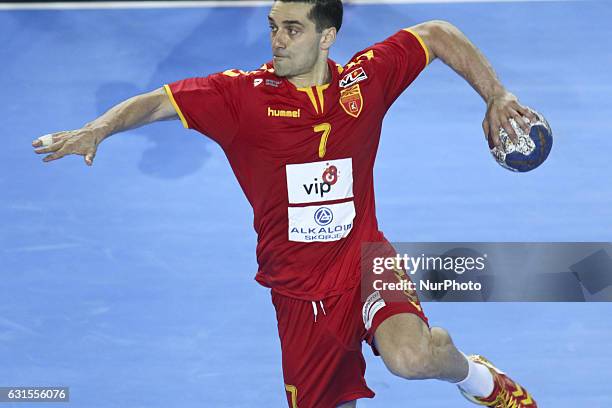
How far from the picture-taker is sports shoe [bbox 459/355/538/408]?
237 inches

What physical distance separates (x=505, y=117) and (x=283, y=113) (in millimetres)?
1043

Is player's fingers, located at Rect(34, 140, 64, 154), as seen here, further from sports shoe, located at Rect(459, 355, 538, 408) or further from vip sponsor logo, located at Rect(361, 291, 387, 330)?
sports shoe, located at Rect(459, 355, 538, 408)

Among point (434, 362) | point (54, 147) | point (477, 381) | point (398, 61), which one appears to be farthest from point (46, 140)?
point (477, 381)

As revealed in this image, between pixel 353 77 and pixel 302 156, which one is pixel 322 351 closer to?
pixel 302 156

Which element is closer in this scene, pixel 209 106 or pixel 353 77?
pixel 209 106

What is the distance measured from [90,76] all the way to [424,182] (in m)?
3.17

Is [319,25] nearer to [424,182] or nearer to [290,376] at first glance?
[290,376]

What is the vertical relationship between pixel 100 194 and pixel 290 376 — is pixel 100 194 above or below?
above

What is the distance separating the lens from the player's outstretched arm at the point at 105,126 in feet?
16.8

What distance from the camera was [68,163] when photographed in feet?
29.3

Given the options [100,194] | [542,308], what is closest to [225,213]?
[100,194]

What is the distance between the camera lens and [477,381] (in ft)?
19.4

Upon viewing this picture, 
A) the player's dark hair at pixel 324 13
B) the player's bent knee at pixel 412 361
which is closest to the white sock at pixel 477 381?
the player's bent knee at pixel 412 361

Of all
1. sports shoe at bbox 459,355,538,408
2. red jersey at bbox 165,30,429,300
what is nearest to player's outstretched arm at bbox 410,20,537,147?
red jersey at bbox 165,30,429,300
